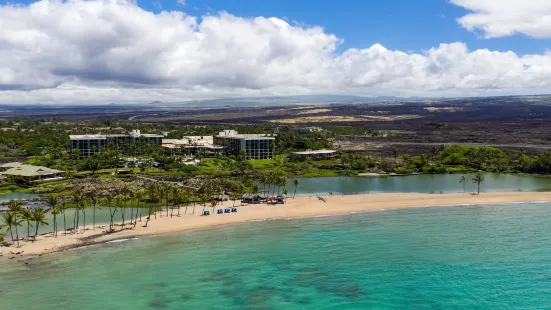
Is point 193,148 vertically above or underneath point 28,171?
above

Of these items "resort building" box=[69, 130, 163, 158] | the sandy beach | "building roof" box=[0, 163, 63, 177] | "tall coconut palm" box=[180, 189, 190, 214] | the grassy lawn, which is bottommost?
the sandy beach

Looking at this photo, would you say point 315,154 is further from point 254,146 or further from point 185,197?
point 185,197

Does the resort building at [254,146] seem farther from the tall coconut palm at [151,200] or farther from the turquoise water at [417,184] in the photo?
the tall coconut palm at [151,200]

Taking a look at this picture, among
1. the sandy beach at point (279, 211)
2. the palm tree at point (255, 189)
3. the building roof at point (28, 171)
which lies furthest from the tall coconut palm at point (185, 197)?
the building roof at point (28, 171)

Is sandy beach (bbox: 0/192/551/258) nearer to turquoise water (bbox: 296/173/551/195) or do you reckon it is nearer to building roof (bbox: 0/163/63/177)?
turquoise water (bbox: 296/173/551/195)

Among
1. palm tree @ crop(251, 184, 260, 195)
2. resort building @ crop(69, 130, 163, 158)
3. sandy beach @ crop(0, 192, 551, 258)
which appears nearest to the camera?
sandy beach @ crop(0, 192, 551, 258)

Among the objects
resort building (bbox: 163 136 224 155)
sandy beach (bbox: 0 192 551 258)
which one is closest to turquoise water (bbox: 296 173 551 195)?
sandy beach (bbox: 0 192 551 258)

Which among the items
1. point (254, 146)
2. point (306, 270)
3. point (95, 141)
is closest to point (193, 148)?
point (254, 146)
